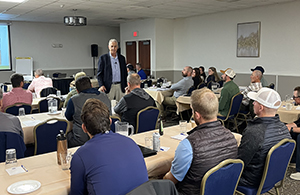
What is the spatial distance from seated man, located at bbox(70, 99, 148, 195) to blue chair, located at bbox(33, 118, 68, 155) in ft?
5.79

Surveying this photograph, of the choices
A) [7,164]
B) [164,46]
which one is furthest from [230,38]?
[7,164]

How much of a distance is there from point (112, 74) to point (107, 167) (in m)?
4.09

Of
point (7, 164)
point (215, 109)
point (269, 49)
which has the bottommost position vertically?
point (7, 164)

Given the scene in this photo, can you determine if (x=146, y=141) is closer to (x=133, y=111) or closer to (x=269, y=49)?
(x=133, y=111)

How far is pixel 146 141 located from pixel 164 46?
1004 cm

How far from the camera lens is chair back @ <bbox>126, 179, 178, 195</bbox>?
4.88ft

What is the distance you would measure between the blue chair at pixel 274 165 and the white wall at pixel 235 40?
7.24 m

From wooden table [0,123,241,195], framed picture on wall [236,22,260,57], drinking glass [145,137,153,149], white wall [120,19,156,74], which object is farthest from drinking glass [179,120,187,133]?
white wall [120,19,156,74]

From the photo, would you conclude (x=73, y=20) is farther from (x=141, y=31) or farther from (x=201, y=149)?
(x=201, y=149)

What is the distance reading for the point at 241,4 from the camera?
9.03 meters

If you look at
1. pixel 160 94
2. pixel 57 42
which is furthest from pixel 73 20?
Result: pixel 57 42

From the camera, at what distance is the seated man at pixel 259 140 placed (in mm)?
2451

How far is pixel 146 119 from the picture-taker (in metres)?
4.19

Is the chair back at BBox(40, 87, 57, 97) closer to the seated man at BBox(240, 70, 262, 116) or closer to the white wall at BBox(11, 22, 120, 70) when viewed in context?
the seated man at BBox(240, 70, 262, 116)
